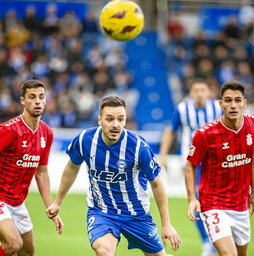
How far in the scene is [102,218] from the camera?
6.04m

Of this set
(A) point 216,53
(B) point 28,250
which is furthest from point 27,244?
(A) point 216,53

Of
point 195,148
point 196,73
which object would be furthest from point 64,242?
point 196,73

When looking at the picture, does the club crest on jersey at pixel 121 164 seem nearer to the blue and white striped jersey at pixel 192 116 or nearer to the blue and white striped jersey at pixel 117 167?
the blue and white striped jersey at pixel 117 167

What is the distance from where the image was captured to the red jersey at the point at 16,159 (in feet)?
21.1

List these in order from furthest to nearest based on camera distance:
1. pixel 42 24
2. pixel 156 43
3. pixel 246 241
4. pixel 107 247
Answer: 1. pixel 156 43
2. pixel 42 24
3. pixel 246 241
4. pixel 107 247

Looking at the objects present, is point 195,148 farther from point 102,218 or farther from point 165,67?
point 165,67

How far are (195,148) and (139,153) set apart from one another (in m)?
0.66

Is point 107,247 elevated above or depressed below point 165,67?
below

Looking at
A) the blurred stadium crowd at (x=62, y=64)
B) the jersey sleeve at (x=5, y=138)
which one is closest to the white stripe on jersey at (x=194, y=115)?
the jersey sleeve at (x=5, y=138)

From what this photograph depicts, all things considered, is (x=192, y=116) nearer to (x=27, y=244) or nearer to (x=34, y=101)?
(x=34, y=101)

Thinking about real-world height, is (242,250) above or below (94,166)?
below

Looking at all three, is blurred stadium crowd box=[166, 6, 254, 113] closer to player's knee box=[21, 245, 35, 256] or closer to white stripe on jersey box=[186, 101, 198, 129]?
white stripe on jersey box=[186, 101, 198, 129]

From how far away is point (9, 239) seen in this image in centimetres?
613

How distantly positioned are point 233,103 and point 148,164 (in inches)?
39.9
